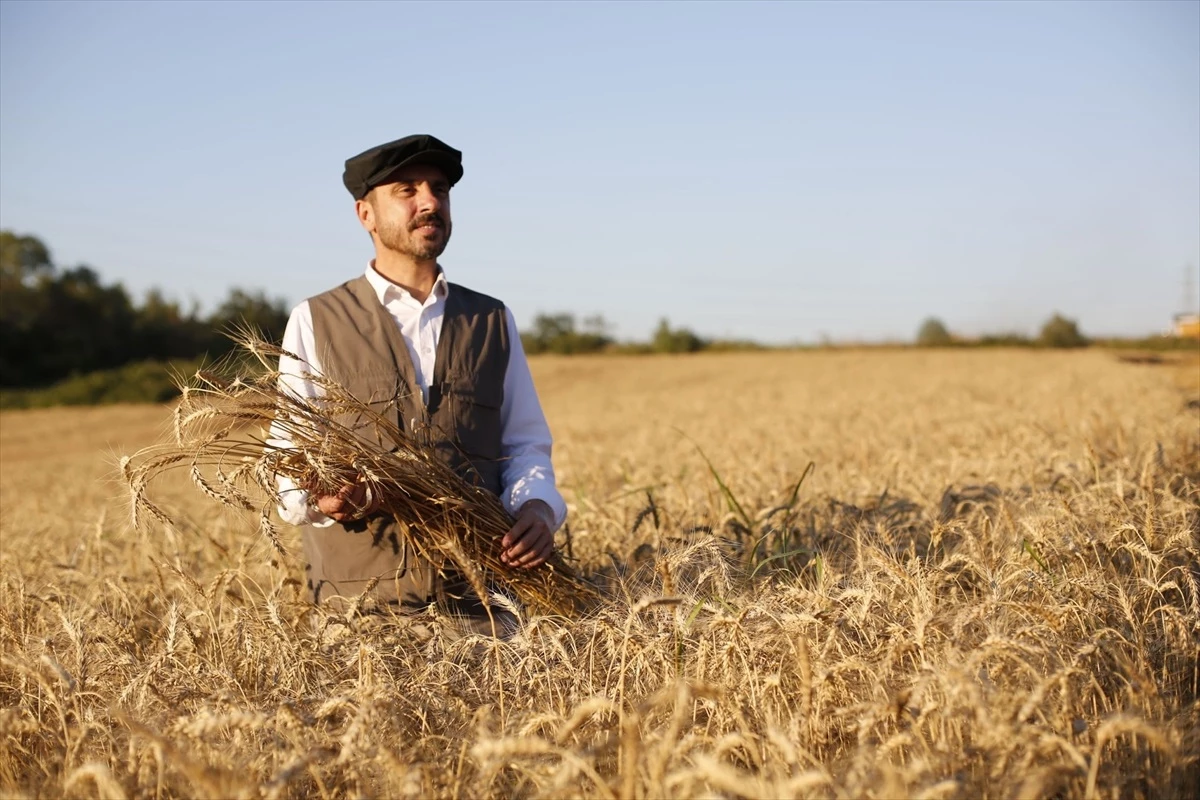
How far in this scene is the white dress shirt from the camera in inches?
119

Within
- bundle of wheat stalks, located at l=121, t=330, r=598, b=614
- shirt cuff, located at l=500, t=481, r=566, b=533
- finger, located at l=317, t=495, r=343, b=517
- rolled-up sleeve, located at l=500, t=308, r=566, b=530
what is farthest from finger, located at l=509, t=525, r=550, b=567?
finger, located at l=317, t=495, r=343, b=517

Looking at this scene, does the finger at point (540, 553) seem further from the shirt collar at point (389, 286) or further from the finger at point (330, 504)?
the shirt collar at point (389, 286)

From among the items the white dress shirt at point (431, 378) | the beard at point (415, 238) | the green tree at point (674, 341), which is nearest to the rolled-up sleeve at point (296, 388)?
the white dress shirt at point (431, 378)

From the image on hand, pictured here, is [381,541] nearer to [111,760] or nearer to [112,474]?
[112,474]

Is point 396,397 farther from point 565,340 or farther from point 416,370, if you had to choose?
point 565,340

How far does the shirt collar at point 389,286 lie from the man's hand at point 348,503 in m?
0.75

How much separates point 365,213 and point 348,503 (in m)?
1.15

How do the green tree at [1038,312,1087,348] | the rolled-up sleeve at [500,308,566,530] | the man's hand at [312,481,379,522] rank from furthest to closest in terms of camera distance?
the green tree at [1038,312,1087,348]
the rolled-up sleeve at [500,308,566,530]
the man's hand at [312,481,379,522]

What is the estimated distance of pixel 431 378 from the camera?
9.93 ft

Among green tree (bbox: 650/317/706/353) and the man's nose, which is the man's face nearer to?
the man's nose

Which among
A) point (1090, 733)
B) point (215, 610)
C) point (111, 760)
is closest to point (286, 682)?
point (111, 760)

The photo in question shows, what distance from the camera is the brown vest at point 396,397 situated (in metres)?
2.89

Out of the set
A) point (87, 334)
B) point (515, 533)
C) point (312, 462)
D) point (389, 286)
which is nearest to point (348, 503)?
point (312, 462)

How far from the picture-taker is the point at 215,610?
3053 mm
